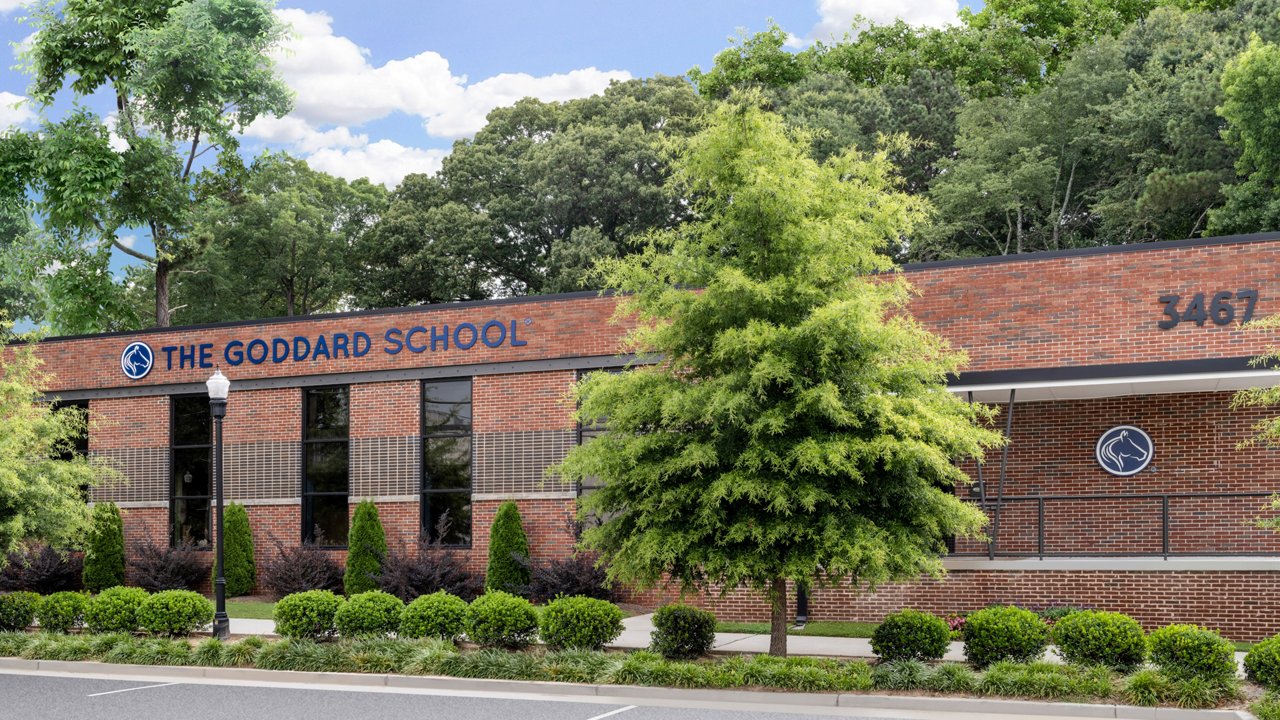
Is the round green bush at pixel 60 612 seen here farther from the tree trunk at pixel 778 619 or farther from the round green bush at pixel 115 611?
the tree trunk at pixel 778 619

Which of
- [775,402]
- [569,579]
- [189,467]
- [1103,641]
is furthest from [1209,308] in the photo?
[189,467]

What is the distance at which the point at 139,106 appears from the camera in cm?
4391

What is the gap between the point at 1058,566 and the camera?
18.2m

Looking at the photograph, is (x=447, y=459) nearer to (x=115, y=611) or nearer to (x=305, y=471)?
(x=305, y=471)

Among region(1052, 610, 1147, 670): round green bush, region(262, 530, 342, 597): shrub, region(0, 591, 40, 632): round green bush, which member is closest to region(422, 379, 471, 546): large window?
region(262, 530, 342, 597): shrub

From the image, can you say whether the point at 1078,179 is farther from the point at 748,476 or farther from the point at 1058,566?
the point at 748,476

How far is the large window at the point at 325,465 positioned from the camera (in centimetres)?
2472

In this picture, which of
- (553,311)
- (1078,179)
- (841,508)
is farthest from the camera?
(1078,179)

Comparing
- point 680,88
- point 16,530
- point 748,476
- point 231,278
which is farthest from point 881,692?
point 231,278

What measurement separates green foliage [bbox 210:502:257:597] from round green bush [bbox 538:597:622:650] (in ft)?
36.0

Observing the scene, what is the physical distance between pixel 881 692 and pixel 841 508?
216cm

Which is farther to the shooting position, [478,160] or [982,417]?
[478,160]

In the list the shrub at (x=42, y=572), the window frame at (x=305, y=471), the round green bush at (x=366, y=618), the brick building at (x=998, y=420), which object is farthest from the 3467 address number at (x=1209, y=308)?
the shrub at (x=42, y=572)

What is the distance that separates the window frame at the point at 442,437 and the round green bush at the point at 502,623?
274 inches
